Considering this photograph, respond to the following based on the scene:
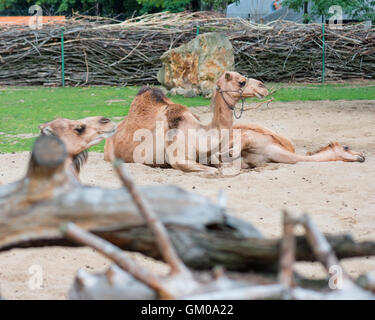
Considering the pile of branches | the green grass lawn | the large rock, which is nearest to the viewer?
the green grass lawn

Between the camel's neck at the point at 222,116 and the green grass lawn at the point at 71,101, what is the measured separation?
76.8 inches

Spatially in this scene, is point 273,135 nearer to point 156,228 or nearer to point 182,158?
point 182,158

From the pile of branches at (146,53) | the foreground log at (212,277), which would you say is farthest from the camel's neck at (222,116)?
the pile of branches at (146,53)

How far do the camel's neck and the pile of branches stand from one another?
1115 cm

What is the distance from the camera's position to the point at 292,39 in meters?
17.8

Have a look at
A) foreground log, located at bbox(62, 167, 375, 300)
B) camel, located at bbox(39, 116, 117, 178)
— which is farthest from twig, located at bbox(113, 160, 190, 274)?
camel, located at bbox(39, 116, 117, 178)

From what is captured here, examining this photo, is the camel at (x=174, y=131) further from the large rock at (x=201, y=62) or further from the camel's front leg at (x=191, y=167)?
the large rock at (x=201, y=62)

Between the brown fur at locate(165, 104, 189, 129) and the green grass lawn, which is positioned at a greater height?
the brown fur at locate(165, 104, 189, 129)

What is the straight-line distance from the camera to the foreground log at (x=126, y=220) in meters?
1.69

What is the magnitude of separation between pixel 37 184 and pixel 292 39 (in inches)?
662

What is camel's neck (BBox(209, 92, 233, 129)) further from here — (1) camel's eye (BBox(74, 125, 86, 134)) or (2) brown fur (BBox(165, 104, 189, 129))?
(1) camel's eye (BBox(74, 125, 86, 134))

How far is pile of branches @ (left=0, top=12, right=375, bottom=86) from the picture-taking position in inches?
688
